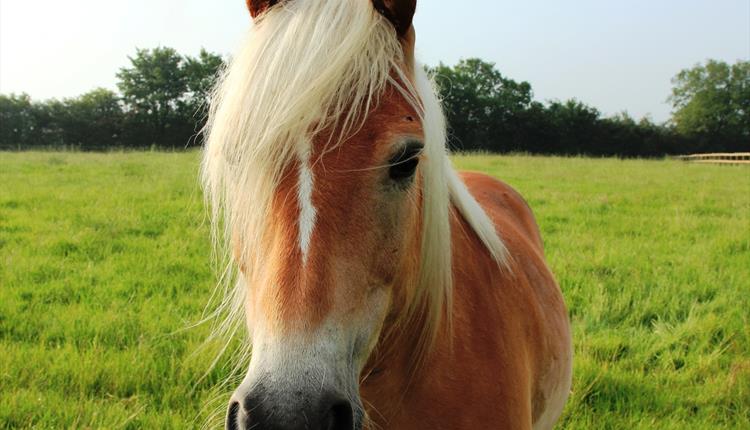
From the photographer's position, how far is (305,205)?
1322 mm

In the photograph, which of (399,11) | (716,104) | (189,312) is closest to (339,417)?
(399,11)

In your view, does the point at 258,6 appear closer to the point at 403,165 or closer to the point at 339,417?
the point at 403,165

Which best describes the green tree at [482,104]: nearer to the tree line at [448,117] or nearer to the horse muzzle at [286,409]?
the tree line at [448,117]

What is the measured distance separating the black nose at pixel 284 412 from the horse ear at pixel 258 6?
1.14 meters

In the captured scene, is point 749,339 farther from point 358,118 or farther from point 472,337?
point 358,118

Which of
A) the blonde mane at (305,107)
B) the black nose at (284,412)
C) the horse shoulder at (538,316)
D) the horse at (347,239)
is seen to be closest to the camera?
the black nose at (284,412)

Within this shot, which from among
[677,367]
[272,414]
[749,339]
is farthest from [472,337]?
[749,339]

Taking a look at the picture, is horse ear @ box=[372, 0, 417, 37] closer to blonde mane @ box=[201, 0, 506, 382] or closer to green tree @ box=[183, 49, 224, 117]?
blonde mane @ box=[201, 0, 506, 382]

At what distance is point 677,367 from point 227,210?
3683 mm

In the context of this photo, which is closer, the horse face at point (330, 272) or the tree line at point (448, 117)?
the horse face at point (330, 272)

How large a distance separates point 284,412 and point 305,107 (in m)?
0.71

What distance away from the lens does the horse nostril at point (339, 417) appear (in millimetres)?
1172

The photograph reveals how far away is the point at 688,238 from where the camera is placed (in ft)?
24.9

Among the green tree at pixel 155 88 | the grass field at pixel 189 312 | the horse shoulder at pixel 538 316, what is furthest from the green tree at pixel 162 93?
the horse shoulder at pixel 538 316
